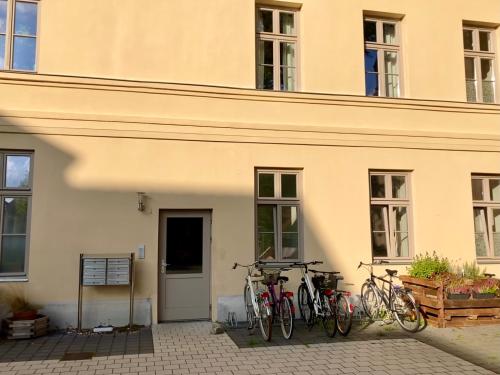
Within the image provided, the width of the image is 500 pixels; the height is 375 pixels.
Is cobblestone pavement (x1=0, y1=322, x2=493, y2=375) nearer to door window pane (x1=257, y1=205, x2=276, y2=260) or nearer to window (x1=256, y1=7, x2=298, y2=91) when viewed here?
door window pane (x1=257, y1=205, x2=276, y2=260)

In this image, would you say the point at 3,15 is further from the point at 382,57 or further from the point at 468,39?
the point at 468,39

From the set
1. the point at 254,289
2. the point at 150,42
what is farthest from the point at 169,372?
the point at 150,42

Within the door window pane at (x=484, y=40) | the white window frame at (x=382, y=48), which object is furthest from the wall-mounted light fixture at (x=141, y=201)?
the door window pane at (x=484, y=40)

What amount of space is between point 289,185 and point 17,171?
451 cm

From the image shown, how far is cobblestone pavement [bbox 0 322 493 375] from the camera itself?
5.45 meters

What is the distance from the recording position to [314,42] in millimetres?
8781

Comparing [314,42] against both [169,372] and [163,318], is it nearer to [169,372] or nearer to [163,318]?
[163,318]

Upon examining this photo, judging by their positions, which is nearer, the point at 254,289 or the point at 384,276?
the point at 254,289

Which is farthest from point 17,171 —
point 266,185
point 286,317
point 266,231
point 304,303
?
point 304,303

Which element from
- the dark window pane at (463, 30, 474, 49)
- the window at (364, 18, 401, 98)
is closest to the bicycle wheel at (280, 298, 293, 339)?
the window at (364, 18, 401, 98)

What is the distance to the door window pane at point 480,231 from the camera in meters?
9.21

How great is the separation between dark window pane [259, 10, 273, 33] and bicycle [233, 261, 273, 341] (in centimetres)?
431

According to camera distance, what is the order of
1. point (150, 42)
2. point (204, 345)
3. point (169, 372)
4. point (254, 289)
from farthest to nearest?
1. point (150, 42)
2. point (254, 289)
3. point (204, 345)
4. point (169, 372)

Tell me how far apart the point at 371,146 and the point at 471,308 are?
10.6 feet
